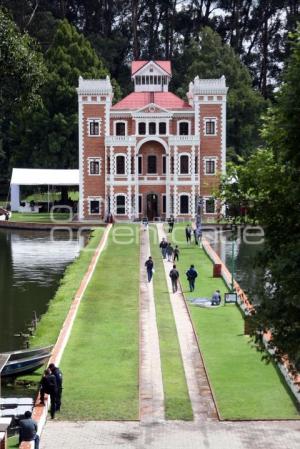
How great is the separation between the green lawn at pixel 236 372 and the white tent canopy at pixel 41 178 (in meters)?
47.0

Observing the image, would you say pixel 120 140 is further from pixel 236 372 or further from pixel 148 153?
pixel 236 372

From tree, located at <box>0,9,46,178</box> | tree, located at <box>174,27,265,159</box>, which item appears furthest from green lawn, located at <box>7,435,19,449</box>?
tree, located at <box>174,27,265,159</box>

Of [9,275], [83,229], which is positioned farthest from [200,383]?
[83,229]

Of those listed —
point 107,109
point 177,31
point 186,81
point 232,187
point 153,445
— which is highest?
point 177,31

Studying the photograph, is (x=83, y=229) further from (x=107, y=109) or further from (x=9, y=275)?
(x=9, y=275)

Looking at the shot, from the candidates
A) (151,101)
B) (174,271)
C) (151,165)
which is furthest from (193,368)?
(151,101)

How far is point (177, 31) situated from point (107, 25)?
9581mm

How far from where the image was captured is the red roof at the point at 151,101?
234 feet

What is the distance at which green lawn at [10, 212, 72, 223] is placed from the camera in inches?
2692

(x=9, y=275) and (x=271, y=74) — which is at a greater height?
(x=271, y=74)

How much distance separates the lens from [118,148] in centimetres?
6925

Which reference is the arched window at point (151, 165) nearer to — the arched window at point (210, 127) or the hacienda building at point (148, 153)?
the hacienda building at point (148, 153)

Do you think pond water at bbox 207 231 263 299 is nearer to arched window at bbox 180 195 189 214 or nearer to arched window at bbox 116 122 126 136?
arched window at bbox 180 195 189 214

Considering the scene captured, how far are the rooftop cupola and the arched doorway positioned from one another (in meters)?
11.7
